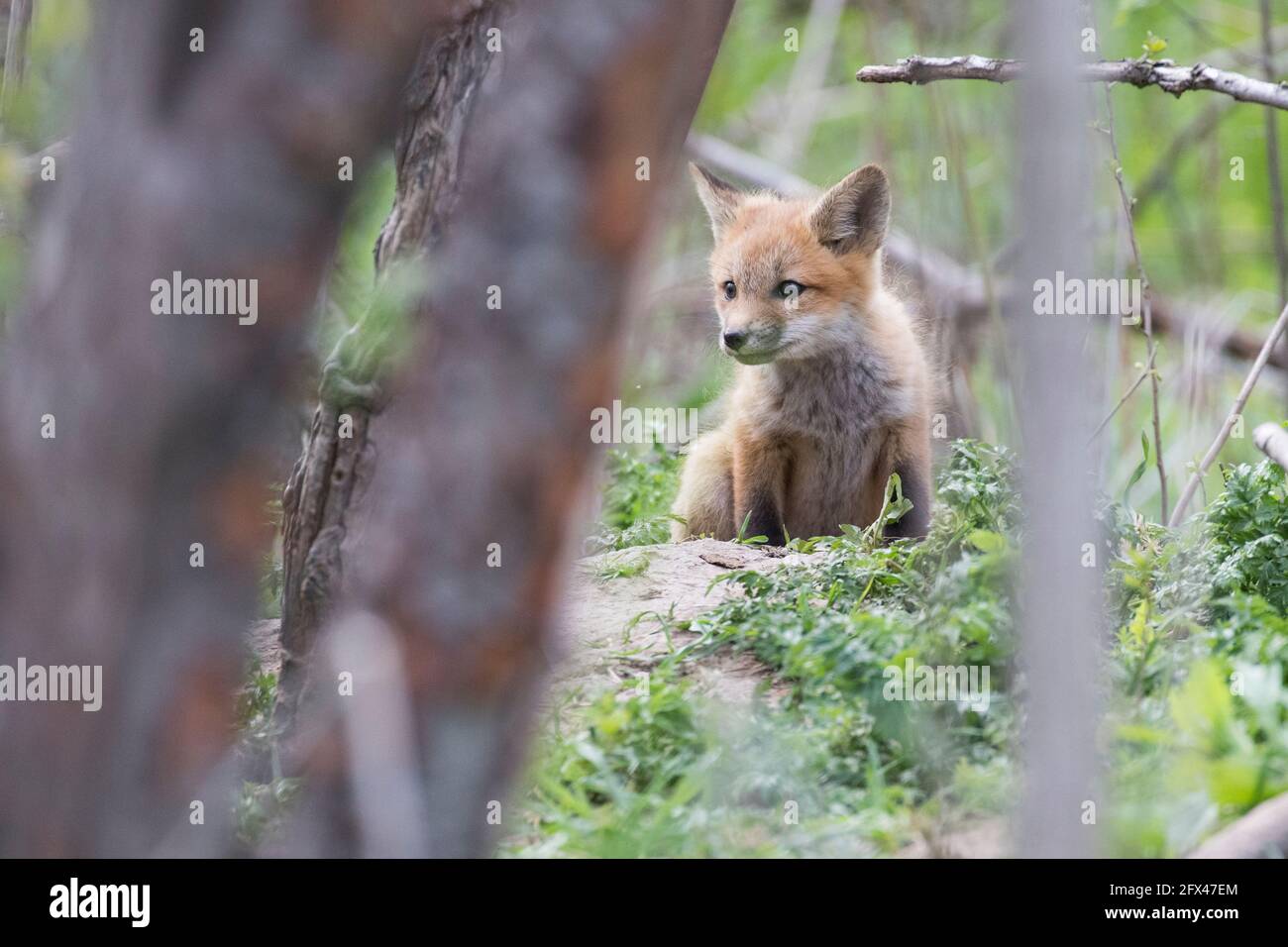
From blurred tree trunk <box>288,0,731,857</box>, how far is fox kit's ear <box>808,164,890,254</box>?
448cm

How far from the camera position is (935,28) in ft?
30.7

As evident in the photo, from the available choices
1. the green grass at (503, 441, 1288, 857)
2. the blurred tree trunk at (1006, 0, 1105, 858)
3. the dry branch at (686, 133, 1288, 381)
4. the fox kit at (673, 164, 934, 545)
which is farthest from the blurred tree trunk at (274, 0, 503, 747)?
the dry branch at (686, 133, 1288, 381)

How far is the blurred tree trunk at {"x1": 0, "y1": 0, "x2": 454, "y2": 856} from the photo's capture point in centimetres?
181

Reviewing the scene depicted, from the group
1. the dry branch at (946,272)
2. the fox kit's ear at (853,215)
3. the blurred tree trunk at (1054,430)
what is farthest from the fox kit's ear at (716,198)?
the blurred tree trunk at (1054,430)

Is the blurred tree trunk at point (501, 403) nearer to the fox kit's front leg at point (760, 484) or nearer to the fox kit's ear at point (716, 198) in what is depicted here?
the fox kit's front leg at point (760, 484)

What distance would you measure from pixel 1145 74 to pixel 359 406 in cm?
315

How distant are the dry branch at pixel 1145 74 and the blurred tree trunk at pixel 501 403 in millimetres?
2793

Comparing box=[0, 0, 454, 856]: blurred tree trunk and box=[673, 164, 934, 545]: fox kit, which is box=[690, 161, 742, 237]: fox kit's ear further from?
box=[0, 0, 454, 856]: blurred tree trunk

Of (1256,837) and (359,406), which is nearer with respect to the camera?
(1256,837)

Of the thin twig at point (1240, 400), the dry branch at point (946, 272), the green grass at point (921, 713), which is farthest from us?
the dry branch at point (946, 272)

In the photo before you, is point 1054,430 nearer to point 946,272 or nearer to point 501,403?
point 501,403

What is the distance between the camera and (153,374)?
180 cm

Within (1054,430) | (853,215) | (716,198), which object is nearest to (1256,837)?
(1054,430)

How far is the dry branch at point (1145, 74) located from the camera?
4.52 meters
